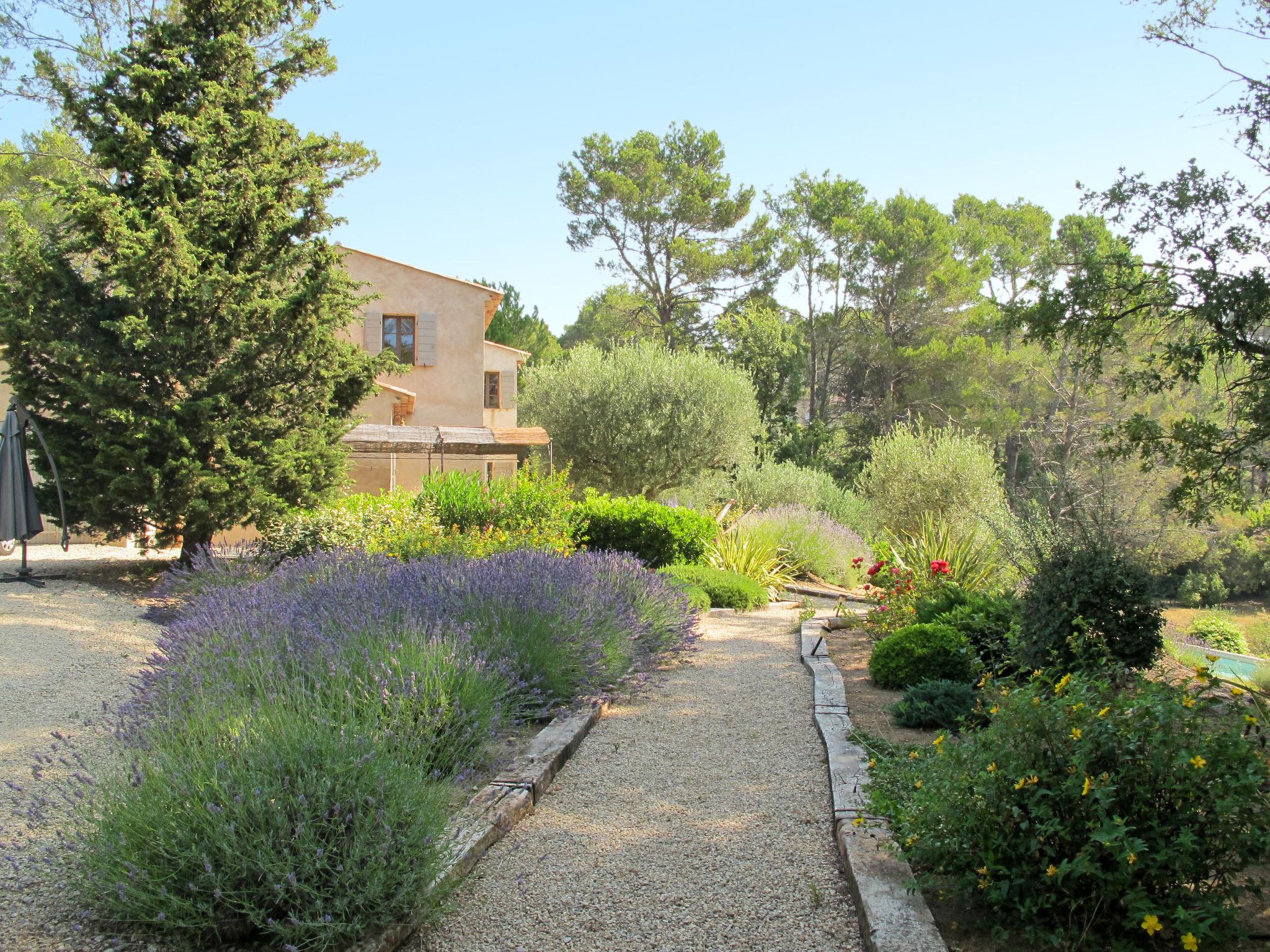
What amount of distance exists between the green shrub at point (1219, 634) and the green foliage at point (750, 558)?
25.4 feet

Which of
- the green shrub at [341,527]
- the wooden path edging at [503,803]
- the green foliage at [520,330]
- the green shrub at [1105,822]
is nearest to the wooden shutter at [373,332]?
the green shrub at [341,527]

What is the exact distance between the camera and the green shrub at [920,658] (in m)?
6.05

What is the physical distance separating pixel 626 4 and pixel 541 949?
9.00 metres

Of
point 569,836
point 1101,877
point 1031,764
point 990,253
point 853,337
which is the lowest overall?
point 569,836

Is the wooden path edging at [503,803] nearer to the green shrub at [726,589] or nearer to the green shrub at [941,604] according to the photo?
the green shrub at [941,604]

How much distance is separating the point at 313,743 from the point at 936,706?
3.61 meters

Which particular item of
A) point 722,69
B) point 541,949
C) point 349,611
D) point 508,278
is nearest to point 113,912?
point 541,949

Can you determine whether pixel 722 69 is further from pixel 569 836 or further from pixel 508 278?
pixel 508 278

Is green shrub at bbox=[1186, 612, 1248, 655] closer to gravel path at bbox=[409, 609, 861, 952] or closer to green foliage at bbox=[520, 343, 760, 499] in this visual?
green foliage at bbox=[520, 343, 760, 499]

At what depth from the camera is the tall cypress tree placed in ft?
30.9

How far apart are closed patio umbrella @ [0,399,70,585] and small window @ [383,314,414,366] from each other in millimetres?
9681

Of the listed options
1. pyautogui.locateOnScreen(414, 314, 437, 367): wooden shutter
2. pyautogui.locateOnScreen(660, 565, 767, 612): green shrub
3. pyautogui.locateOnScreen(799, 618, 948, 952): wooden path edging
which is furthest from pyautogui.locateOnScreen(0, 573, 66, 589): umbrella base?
pyautogui.locateOnScreen(414, 314, 437, 367): wooden shutter

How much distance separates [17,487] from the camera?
9.09m

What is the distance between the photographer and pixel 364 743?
2955 mm
